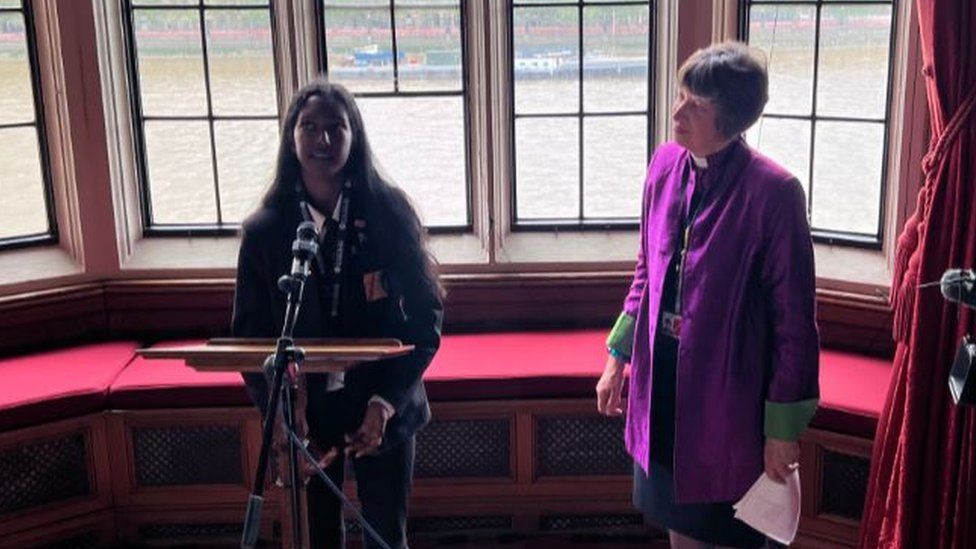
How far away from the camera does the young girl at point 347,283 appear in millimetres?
2246

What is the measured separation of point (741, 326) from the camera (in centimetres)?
203

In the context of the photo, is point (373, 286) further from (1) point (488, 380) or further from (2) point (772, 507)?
(1) point (488, 380)

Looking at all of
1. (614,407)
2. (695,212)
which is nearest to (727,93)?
(695,212)

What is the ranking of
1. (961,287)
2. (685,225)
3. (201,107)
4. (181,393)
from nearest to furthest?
1. (961,287)
2. (685,225)
3. (181,393)
4. (201,107)

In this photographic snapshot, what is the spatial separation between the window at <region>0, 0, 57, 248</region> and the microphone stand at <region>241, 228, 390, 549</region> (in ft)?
7.32

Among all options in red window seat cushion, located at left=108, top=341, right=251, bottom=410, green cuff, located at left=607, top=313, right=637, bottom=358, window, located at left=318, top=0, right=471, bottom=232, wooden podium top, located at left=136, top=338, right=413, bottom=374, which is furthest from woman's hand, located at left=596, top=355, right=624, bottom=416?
window, located at left=318, top=0, right=471, bottom=232

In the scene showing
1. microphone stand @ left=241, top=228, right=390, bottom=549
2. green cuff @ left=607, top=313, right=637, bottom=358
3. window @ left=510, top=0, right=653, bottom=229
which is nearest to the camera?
microphone stand @ left=241, top=228, right=390, bottom=549

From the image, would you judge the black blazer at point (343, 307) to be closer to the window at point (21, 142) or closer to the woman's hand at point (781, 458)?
the woman's hand at point (781, 458)

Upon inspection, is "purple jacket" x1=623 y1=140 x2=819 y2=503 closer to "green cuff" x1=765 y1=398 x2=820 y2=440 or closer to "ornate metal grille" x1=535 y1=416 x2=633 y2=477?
"green cuff" x1=765 y1=398 x2=820 y2=440

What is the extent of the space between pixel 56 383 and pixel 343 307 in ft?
5.07

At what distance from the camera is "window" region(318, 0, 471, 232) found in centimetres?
371

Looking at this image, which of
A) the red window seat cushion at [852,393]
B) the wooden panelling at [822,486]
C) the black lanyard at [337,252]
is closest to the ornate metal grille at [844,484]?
the wooden panelling at [822,486]

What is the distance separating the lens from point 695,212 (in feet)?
6.88

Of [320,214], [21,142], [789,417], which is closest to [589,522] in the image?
[789,417]
